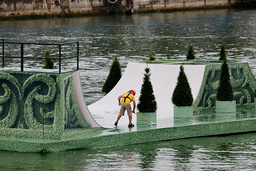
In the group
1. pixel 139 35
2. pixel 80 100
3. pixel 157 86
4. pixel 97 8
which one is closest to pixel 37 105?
pixel 80 100

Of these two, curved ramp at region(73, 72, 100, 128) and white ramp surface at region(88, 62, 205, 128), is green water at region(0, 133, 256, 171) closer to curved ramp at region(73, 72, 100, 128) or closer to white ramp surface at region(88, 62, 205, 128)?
curved ramp at region(73, 72, 100, 128)

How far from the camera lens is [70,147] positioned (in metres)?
22.9

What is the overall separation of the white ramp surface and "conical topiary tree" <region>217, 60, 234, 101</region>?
2.92 ft

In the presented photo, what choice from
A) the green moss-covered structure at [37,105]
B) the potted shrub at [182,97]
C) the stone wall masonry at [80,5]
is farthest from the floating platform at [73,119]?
the stone wall masonry at [80,5]

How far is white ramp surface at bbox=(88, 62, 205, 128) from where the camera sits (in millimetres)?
27984

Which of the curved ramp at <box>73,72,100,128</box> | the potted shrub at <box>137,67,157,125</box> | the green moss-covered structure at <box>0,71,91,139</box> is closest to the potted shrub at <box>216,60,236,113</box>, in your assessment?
the potted shrub at <box>137,67,157,125</box>

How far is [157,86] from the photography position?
94.9 feet

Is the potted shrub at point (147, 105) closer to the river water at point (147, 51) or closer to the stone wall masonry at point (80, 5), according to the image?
the river water at point (147, 51)

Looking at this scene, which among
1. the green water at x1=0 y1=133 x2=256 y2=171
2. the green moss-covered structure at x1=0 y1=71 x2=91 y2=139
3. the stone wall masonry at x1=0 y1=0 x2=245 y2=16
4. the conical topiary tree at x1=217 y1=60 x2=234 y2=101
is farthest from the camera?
the stone wall masonry at x1=0 y1=0 x2=245 y2=16

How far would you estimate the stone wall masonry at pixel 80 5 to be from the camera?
99.8 metres

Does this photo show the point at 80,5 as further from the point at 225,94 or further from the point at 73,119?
the point at 73,119

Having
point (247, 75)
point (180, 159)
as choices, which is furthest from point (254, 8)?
point (180, 159)

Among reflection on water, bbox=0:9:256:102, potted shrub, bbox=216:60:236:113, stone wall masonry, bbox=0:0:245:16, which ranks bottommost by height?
reflection on water, bbox=0:9:256:102

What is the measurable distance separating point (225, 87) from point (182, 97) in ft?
7.50
